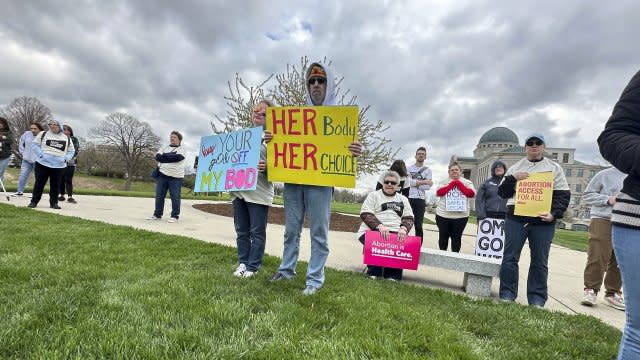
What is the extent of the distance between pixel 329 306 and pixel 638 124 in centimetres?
243

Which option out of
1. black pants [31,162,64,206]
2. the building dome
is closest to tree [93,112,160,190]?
black pants [31,162,64,206]

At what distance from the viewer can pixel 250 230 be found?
13.3ft

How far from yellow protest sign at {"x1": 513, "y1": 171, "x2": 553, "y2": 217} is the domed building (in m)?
71.0

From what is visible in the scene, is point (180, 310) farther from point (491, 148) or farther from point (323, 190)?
point (491, 148)

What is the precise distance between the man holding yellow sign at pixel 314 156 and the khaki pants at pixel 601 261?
3.88 metres

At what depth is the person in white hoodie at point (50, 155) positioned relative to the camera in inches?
309

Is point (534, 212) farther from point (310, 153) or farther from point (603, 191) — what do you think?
point (310, 153)

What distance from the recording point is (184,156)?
7.86 meters

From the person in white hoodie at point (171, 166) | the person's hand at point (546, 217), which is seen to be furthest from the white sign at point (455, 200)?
the person in white hoodie at point (171, 166)

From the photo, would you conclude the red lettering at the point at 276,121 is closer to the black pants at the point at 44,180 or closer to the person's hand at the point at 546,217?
the person's hand at the point at 546,217

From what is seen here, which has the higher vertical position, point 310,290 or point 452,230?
point 452,230

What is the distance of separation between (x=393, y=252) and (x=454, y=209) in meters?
1.72

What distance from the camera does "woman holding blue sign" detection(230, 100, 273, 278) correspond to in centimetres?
392

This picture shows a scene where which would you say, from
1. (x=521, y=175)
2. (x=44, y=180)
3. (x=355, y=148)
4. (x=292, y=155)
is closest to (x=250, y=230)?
(x=292, y=155)
